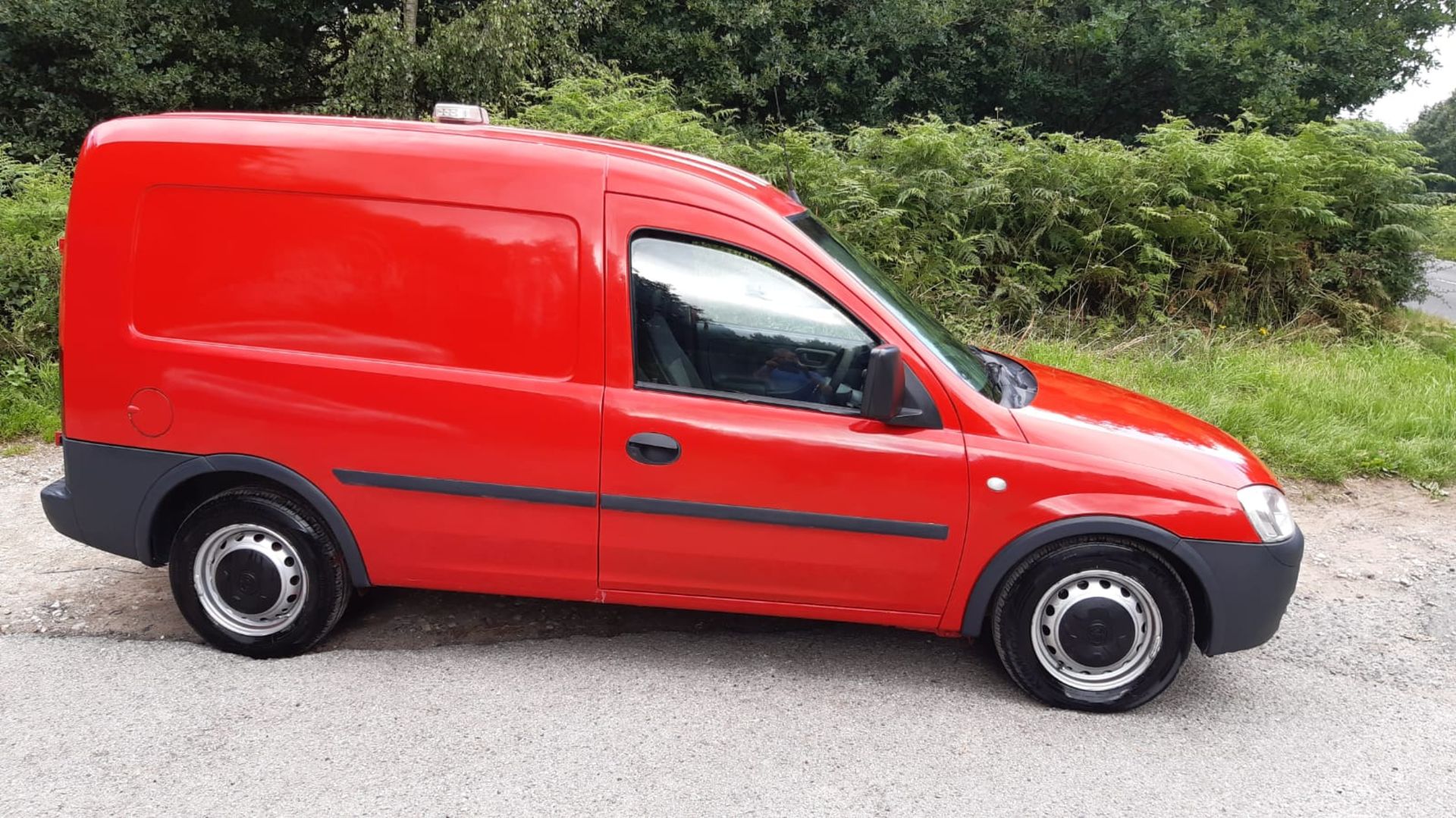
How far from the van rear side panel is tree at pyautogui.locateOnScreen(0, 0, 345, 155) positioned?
15.2 meters

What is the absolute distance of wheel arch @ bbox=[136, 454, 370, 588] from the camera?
147 inches

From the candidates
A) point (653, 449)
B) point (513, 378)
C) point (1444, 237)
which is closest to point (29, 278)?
point (513, 378)

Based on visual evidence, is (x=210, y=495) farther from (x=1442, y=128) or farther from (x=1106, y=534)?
(x=1442, y=128)

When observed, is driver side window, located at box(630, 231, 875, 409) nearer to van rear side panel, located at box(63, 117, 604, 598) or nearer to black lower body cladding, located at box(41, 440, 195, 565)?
van rear side panel, located at box(63, 117, 604, 598)

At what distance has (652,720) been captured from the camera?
138 inches

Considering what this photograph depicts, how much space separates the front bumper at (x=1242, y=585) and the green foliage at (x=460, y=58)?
12.6 metres

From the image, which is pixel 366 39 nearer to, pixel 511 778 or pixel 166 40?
pixel 166 40

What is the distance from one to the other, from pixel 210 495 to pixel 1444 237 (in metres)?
11.1

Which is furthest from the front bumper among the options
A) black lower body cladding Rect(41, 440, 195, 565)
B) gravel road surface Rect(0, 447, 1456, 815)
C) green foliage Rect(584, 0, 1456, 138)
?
green foliage Rect(584, 0, 1456, 138)

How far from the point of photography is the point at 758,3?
61.6 feet

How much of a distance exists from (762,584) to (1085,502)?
45.5 inches

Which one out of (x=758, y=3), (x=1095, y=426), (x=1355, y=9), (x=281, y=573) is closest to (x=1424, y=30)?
(x=1355, y=9)

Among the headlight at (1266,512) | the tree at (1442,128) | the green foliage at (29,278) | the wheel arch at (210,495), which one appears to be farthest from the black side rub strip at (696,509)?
the tree at (1442,128)

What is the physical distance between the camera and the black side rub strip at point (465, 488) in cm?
364
